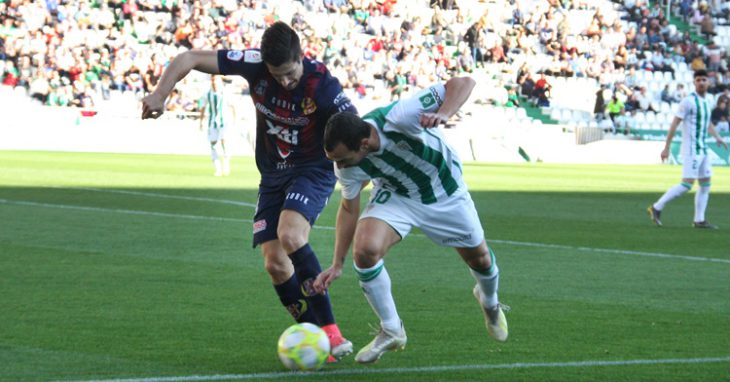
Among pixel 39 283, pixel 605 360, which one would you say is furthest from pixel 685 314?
pixel 39 283

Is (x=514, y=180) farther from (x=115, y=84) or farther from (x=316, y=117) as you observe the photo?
(x=316, y=117)

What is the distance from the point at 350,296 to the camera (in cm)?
969

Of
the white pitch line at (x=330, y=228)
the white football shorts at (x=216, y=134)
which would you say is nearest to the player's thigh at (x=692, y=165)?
the white pitch line at (x=330, y=228)

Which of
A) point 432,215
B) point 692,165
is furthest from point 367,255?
point 692,165

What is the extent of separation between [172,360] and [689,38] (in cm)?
4324

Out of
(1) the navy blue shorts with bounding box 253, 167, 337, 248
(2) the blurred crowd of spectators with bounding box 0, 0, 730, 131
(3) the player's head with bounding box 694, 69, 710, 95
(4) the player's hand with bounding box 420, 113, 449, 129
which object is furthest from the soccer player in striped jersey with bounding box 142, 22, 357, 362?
(2) the blurred crowd of spectators with bounding box 0, 0, 730, 131

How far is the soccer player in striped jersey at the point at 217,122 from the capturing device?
25906mm

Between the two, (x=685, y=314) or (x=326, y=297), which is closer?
(x=326, y=297)

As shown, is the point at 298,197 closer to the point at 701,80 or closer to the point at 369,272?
the point at 369,272

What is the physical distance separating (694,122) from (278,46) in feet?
37.6

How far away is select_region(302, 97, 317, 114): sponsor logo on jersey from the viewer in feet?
23.6

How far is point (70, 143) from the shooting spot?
34.7 metres

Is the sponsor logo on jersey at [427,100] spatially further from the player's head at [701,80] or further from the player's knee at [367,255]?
the player's head at [701,80]

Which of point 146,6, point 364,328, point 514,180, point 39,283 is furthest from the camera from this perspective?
point 146,6
